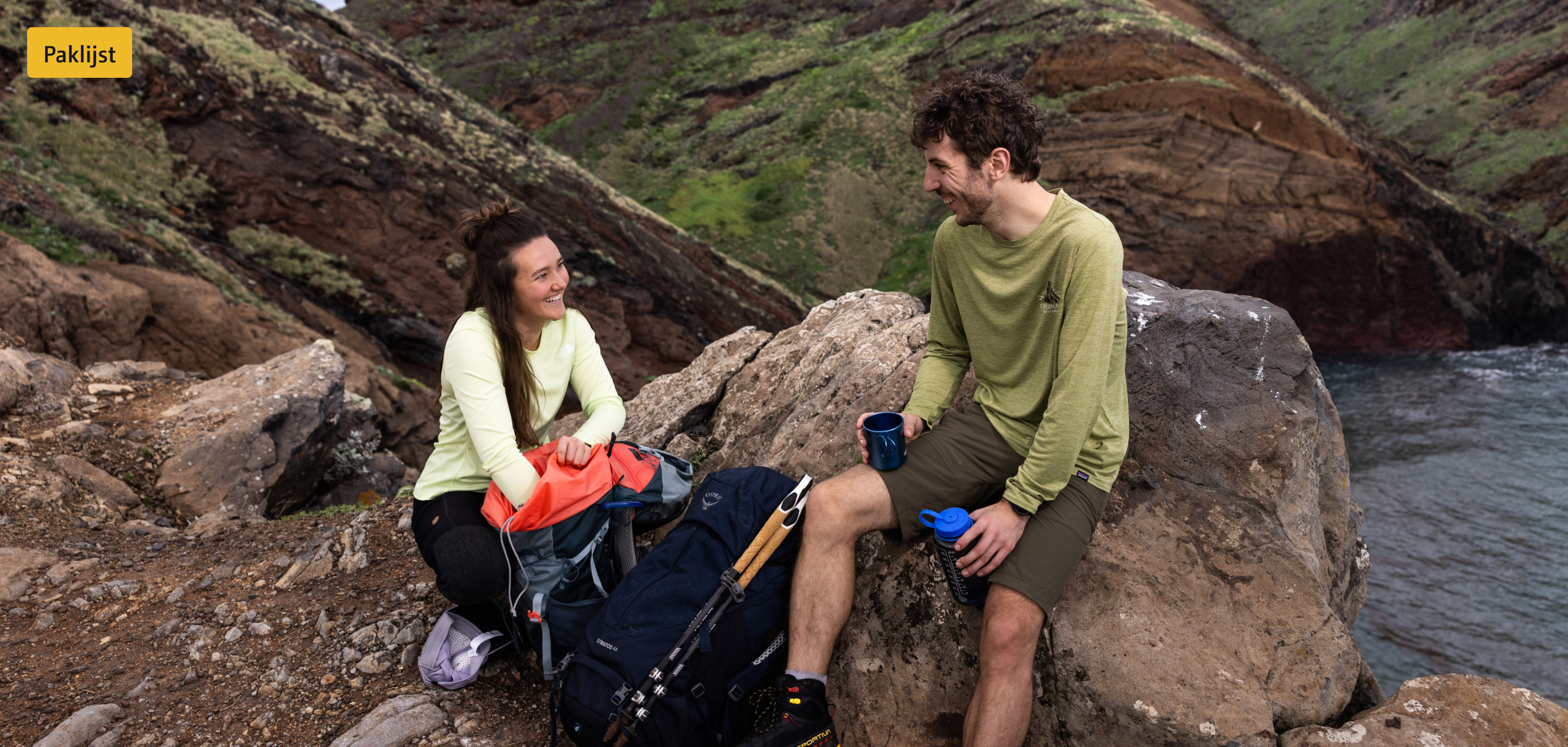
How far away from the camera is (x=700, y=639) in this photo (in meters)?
2.89

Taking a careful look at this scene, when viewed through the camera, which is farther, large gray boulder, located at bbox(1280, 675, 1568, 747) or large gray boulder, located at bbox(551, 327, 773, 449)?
large gray boulder, located at bbox(551, 327, 773, 449)

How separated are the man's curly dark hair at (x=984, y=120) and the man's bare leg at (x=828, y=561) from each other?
1.40 meters

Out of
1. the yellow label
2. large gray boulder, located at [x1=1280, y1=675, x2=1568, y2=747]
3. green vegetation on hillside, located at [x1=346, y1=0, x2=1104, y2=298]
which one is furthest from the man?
green vegetation on hillside, located at [x1=346, y1=0, x2=1104, y2=298]

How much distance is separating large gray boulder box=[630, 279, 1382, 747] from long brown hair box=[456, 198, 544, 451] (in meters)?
1.57

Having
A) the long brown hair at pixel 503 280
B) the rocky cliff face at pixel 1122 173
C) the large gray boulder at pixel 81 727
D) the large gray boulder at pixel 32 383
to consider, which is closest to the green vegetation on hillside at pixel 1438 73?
the rocky cliff face at pixel 1122 173

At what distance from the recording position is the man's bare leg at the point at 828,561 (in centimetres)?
296

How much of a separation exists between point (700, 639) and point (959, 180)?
6.73 ft

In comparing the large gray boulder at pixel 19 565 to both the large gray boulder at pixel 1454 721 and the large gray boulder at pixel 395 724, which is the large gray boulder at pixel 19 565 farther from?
the large gray boulder at pixel 1454 721

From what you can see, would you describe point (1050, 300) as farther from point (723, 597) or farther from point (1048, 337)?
point (723, 597)

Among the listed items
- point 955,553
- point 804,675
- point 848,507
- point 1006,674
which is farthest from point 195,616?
point 1006,674

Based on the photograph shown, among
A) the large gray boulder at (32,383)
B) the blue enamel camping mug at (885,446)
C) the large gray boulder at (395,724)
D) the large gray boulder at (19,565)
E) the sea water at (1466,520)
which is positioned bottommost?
the sea water at (1466,520)

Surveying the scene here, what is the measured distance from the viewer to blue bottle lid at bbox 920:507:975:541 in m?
2.87

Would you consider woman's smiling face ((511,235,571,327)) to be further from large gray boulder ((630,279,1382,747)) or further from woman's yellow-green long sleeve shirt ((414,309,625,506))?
large gray boulder ((630,279,1382,747))

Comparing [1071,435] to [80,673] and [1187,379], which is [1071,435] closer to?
[1187,379]
